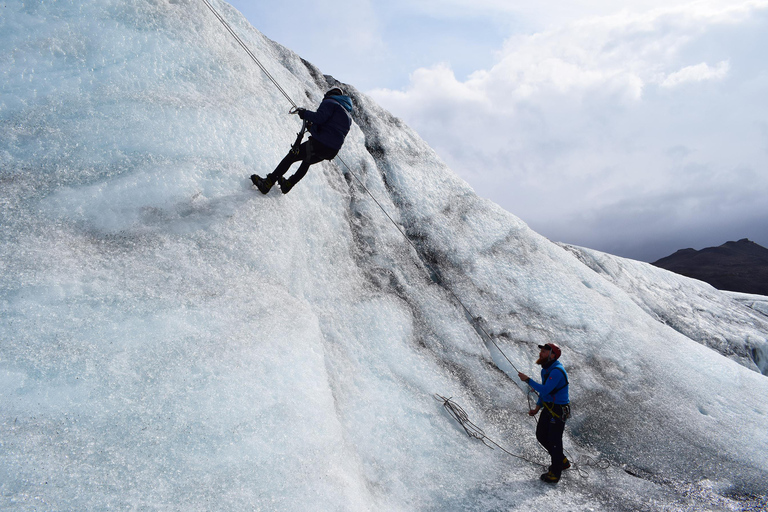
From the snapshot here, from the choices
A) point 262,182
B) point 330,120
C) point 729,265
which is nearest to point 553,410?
point 330,120

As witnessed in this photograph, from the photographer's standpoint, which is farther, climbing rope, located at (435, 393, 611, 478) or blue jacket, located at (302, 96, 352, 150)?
blue jacket, located at (302, 96, 352, 150)

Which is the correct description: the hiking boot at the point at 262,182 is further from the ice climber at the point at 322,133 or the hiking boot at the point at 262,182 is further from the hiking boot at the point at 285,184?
the hiking boot at the point at 285,184

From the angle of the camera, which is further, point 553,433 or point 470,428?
point 470,428

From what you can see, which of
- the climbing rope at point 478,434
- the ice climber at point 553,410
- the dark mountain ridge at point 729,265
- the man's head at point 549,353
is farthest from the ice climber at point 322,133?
the dark mountain ridge at point 729,265

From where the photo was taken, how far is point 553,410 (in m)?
5.02

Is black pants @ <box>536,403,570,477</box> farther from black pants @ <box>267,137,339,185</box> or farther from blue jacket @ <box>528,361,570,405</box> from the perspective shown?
black pants @ <box>267,137,339,185</box>

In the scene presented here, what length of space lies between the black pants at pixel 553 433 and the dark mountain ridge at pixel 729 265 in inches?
1202

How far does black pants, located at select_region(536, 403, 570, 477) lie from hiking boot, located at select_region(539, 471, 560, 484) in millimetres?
34

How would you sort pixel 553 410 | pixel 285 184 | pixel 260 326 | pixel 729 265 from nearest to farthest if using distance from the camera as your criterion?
pixel 260 326 → pixel 553 410 → pixel 285 184 → pixel 729 265

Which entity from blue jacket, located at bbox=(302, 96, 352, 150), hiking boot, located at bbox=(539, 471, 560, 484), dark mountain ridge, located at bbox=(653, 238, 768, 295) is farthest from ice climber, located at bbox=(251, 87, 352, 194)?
dark mountain ridge, located at bbox=(653, 238, 768, 295)

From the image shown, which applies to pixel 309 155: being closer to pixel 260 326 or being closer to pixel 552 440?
pixel 260 326

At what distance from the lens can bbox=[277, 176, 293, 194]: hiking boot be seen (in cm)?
568

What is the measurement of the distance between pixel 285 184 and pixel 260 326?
85.9 inches

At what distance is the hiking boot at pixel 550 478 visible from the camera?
16.0 feet
